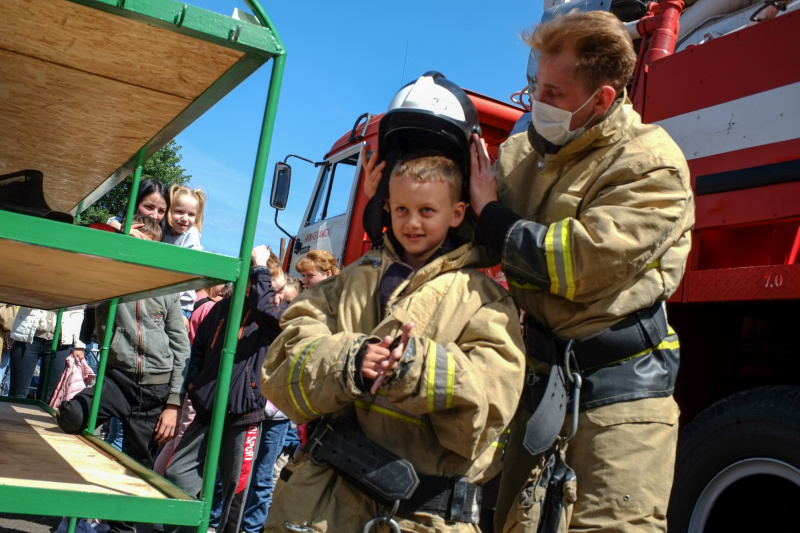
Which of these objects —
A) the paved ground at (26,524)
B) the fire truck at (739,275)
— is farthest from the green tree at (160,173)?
the fire truck at (739,275)

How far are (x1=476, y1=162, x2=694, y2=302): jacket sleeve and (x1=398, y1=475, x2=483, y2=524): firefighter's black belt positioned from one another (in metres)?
0.53

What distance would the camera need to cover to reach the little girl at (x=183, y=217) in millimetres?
4688

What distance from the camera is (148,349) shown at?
4078 mm

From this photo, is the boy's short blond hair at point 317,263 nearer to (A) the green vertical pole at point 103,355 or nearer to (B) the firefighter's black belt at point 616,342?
(A) the green vertical pole at point 103,355

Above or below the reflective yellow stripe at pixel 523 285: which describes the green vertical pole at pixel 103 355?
below

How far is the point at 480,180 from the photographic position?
2.10 m

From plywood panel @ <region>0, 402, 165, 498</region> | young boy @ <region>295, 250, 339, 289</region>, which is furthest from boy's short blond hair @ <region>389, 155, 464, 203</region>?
young boy @ <region>295, 250, 339, 289</region>

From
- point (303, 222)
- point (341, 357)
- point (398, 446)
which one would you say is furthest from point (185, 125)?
point (303, 222)

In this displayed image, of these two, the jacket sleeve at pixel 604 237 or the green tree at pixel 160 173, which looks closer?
the jacket sleeve at pixel 604 237

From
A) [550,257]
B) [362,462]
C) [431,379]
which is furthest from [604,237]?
[362,462]

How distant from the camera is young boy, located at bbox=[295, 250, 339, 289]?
4766mm

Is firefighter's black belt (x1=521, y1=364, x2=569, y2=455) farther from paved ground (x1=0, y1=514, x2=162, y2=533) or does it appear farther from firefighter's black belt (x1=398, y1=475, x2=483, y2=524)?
paved ground (x1=0, y1=514, x2=162, y2=533)

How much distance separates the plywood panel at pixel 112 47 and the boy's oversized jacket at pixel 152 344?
2.26 m

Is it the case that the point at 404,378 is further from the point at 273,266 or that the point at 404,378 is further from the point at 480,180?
the point at 273,266
